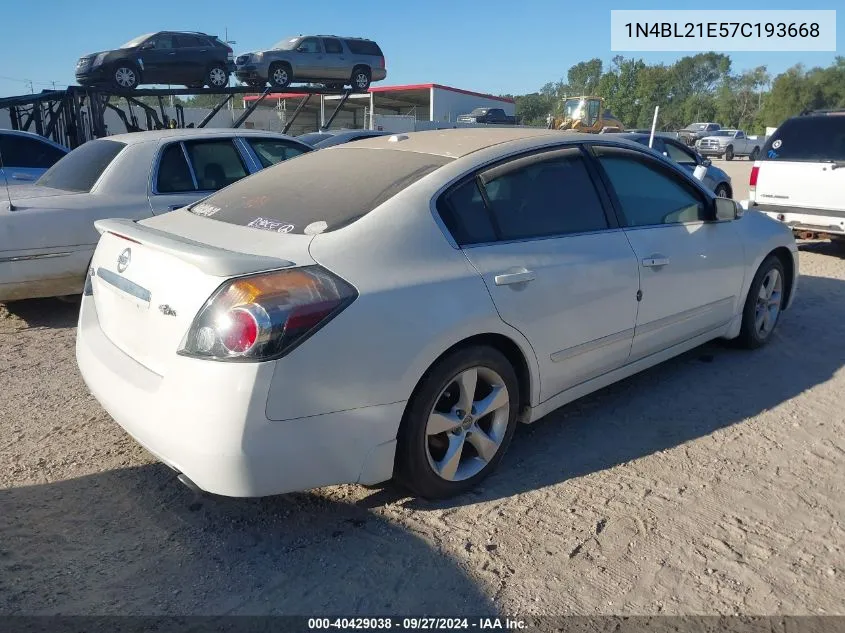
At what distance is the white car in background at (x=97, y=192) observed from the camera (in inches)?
199

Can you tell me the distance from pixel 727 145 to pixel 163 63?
30709mm

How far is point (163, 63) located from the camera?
16.1 metres

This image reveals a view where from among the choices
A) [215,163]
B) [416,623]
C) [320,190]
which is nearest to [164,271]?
[320,190]

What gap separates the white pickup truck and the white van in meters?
30.1

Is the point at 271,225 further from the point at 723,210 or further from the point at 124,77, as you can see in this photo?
the point at 124,77

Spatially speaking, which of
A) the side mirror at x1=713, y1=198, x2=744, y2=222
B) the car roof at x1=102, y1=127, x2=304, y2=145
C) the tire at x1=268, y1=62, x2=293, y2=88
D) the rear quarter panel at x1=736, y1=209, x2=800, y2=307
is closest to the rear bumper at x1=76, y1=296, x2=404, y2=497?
the side mirror at x1=713, y1=198, x2=744, y2=222

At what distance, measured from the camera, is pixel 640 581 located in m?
2.49

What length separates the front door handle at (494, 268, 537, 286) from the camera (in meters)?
2.96

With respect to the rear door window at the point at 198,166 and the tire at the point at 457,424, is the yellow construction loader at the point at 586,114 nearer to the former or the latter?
the rear door window at the point at 198,166

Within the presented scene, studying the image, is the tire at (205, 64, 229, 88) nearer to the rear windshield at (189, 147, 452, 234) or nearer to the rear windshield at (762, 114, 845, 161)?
the rear windshield at (762, 114, 845, 161)

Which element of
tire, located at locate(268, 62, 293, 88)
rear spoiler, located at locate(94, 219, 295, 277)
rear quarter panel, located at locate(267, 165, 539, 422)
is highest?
tire, located at locate(268, 62, 293, 88)

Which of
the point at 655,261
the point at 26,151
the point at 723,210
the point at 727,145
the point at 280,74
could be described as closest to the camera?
the point at 655,261

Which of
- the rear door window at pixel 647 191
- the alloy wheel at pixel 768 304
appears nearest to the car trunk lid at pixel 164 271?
the rear door window at pixel 647 191

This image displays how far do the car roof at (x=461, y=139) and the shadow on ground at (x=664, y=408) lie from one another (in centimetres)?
153
